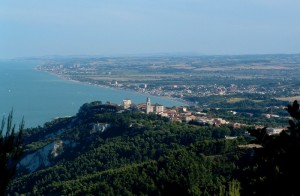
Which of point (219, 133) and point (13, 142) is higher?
point (13, 142)

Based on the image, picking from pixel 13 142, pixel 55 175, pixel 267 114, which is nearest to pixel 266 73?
pixel 267 114

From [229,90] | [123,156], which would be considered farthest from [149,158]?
[229,90]

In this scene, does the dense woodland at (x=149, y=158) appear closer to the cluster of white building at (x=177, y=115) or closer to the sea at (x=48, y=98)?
the cluster of white building at (x=177, y=115)

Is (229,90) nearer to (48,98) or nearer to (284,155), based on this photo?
(48,98)

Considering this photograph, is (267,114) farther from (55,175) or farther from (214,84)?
(214,84)

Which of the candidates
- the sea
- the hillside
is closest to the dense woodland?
the hillside

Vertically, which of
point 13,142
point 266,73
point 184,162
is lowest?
point 266,73

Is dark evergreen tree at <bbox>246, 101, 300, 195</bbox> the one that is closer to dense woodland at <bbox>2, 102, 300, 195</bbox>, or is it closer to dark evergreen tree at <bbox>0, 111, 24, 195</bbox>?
dense woodland at <bbox>2, 102, 300, 195</bbox>
